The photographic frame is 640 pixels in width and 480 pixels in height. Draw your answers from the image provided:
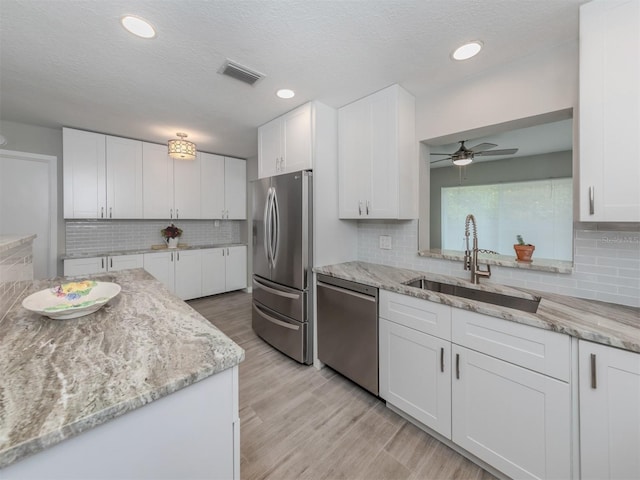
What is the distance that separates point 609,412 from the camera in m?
1.07

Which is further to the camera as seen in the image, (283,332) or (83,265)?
(83,265)

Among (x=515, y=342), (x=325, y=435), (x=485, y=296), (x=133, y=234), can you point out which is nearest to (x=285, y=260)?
(x=325, y=435)

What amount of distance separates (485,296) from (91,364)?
82.0 inches

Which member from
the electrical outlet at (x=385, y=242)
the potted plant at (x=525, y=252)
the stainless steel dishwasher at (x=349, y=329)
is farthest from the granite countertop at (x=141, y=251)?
the potted plant at (x=525, y=252)

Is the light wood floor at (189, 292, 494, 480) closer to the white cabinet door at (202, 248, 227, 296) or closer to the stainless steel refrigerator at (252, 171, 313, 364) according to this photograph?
the stainless steel refrigerator at (252, 171, 313, 364)

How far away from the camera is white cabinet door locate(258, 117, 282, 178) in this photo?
2734mm

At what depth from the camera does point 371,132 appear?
2250 mm

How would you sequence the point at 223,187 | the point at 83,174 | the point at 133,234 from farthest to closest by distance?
the point at 223,187, the point at 133,234, the point at 83,174

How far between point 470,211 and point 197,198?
5.08 meters

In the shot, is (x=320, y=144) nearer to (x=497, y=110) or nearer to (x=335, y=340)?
(x=497, y=110)

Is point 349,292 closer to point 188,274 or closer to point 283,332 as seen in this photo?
point 283,332

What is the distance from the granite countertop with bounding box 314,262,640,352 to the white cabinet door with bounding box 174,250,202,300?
10.2 ft

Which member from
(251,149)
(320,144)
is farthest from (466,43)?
(251,149)

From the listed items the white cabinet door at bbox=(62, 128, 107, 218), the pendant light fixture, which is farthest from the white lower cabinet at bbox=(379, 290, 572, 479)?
the white cabinet door at bbox=(62, 128, 107, 218)
